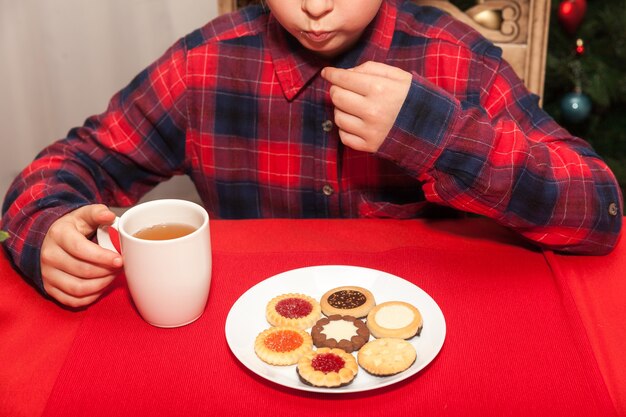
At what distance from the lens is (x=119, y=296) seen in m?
0.88

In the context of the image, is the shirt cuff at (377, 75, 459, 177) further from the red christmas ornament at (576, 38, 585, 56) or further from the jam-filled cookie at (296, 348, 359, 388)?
the red christmas ornament at (576, 38, 585, 56)

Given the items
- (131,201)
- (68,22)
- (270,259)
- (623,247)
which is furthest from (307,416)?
(68,22)

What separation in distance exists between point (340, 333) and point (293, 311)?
2.9 inches

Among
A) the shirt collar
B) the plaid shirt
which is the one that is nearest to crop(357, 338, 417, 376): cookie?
the plaid shirt

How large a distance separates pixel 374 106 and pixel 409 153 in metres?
0.08

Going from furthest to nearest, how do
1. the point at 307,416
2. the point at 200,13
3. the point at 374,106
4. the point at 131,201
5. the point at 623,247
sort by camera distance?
the point at 200,13, the point at 131,201, the point at 623,247, the point at 374,106, the point at 307,416

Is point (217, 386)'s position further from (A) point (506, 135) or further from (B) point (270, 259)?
(A) point (506, 135)

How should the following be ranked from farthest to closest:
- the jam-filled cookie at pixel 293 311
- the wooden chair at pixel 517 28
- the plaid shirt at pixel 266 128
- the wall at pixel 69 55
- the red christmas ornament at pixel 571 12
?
1. the wall at pixel 69 55
2. the red christmas ornament at pixel 571 12
3. the wooden chair at pixel 517 28
4. the plaid shirt at pixel 266 128
5. the jam-filled cookie at pixel 293 311

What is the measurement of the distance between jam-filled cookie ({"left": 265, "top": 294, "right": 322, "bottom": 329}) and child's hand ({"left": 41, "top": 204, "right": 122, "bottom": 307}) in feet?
0.63

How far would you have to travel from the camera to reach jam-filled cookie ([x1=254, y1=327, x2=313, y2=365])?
29.0 inches

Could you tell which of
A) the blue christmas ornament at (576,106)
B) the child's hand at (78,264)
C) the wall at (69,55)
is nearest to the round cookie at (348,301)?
the child's hand at (78,264)

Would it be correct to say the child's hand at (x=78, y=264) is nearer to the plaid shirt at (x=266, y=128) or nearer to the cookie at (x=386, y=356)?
the plaid shirt at (x=266, y=128)

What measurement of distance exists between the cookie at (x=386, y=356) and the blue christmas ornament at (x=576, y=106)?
124 cm

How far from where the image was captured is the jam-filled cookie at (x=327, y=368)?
688 mm
